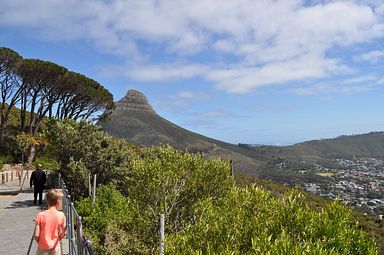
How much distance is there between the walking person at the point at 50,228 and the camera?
23.4 feet

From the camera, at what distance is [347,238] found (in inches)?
327

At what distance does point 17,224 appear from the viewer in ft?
48.2

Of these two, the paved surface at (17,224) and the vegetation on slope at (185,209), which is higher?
the vegetation on slope at (185,209)

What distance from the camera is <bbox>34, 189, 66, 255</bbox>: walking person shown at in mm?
7129

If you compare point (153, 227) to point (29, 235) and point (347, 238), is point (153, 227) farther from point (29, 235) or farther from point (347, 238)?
point (347, 238)

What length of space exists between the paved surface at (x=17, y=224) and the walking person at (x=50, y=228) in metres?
3.19

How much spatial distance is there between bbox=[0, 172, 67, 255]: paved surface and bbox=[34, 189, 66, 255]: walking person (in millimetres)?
3192

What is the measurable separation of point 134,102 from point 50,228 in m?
177

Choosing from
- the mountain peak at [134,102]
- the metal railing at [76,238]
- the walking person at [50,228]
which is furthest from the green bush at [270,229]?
the mountain peak at [134,102]

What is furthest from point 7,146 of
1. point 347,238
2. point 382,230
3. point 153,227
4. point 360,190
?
point 360,190

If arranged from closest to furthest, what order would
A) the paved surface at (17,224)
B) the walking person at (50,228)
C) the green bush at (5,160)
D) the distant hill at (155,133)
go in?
the walking person at (50,228) < the paved surface at (17,224) < the green bush at (5,160) < the distant hill at (155,133)

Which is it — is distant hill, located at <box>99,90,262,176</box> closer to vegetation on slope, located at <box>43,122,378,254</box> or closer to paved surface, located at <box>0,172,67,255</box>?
vegetation on slope, located at <box>43,122,378,254</box>

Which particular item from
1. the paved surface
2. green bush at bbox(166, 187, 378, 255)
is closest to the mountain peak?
the paved surface

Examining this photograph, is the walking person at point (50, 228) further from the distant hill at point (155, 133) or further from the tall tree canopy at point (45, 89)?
the distant hill at point (155, 133)
